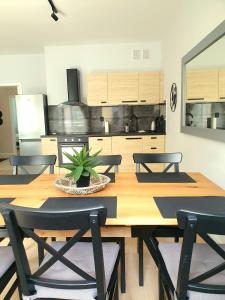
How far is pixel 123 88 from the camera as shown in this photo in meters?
4.44

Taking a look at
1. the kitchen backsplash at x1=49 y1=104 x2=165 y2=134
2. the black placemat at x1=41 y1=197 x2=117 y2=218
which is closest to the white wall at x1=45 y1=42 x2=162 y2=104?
the kitchen backsplash at x1=49 y1=104 x2=165 y2=134

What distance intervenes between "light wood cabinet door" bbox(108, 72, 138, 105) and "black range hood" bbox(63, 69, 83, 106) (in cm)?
68

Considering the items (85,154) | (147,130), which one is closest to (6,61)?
(147,130)

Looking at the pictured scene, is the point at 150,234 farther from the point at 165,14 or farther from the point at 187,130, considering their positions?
the point at 165,14

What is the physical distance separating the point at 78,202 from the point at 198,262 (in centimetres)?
70

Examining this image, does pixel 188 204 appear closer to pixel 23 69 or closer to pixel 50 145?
pixel 50 145

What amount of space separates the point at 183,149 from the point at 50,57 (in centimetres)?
328

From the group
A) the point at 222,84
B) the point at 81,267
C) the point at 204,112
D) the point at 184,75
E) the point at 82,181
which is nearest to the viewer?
the point at 81,267

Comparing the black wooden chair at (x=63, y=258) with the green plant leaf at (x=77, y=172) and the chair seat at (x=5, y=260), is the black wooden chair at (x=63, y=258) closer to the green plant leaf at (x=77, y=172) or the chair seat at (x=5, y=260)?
the chair seat at (x=5, y=260)

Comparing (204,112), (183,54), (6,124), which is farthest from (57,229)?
(6,124)

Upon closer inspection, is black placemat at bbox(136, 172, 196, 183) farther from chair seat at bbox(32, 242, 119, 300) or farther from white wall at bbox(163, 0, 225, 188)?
chair seat at bbox(32, 242, 119, 300)

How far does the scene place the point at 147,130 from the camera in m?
4.83

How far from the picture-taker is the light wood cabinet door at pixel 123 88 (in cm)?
439

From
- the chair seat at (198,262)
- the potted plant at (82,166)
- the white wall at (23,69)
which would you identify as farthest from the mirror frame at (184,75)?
the white wall at (23,69)
